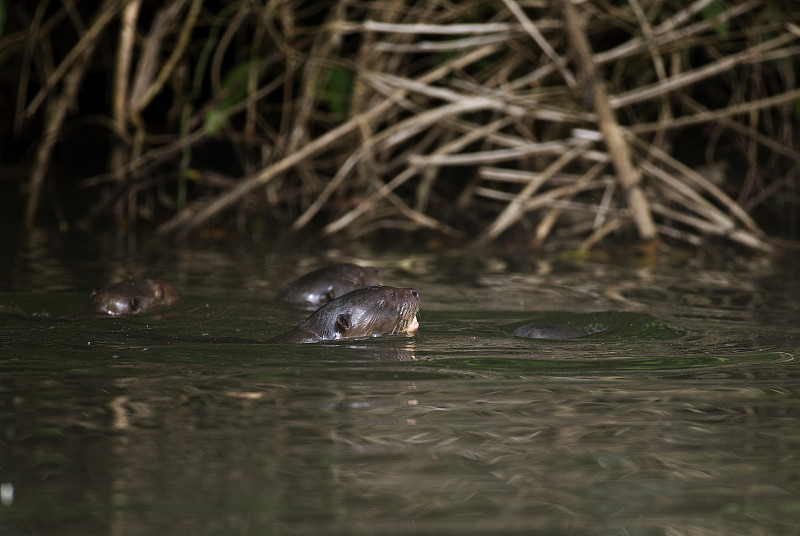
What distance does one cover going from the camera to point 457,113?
6.83 metres

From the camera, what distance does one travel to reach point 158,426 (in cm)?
255

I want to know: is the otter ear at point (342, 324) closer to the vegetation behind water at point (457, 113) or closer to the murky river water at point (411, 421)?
the murky river water at point (411, 421)

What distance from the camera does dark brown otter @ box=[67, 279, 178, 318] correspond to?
429 cm

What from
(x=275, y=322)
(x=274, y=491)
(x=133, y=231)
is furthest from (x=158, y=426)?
(x=133, y=231)

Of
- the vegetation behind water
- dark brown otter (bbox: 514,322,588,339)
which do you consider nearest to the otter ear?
dark brown otter (bbox: 514,322,588,339)

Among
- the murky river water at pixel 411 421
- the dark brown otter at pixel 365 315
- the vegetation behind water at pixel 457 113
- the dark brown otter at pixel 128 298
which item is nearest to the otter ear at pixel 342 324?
the dark brown otter at pixel 365 315

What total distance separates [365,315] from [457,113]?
3.16 m

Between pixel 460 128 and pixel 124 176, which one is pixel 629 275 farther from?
pixel 124 176

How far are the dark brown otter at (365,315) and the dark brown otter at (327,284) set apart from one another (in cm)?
67

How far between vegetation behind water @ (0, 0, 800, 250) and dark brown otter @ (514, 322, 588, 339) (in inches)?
103

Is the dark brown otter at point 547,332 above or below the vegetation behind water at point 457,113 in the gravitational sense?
below

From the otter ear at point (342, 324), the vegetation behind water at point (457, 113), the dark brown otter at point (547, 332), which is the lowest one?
the dark brown otter at point (547, 332)

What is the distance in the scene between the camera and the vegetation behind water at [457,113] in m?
6.54

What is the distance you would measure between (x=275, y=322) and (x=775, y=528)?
256 cm
